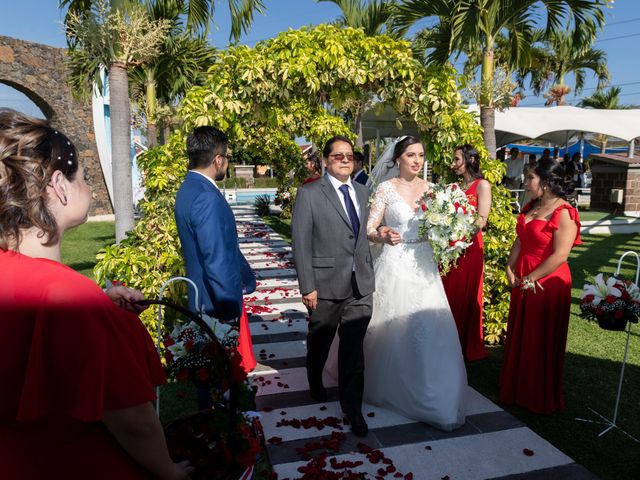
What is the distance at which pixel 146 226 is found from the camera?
4.99 m

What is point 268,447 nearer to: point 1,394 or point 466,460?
point 466,460

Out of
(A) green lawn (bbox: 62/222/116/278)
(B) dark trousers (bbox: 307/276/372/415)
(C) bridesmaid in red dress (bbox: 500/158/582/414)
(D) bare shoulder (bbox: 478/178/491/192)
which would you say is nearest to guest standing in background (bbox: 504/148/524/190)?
(D) bare shoulder (bbox: 478/178/491/192)

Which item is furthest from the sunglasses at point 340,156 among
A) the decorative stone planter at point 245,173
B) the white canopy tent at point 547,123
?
the decorative stone planter at point 245,173

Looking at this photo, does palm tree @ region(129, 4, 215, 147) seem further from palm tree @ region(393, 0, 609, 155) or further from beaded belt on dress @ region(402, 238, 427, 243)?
beaded belt on dress @ region(402, 238, 427, 243)

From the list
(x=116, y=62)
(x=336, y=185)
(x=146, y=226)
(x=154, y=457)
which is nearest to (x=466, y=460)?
(x=336, y=185)

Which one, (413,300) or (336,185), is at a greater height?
(336,185)

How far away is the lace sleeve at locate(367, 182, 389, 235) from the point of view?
4.15 meters

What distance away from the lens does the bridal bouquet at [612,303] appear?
353 centimetres

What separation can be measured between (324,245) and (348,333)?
0.74 metres

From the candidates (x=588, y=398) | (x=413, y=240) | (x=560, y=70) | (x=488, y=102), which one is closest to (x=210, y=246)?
(x=413, y=240)

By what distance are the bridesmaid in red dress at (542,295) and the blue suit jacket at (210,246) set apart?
8.15ft

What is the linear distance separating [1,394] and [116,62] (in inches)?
228

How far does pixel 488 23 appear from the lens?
847cm

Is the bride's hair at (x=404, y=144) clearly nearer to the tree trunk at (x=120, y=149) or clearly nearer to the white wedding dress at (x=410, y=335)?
the white wedding dress at (x=410, y=335)
